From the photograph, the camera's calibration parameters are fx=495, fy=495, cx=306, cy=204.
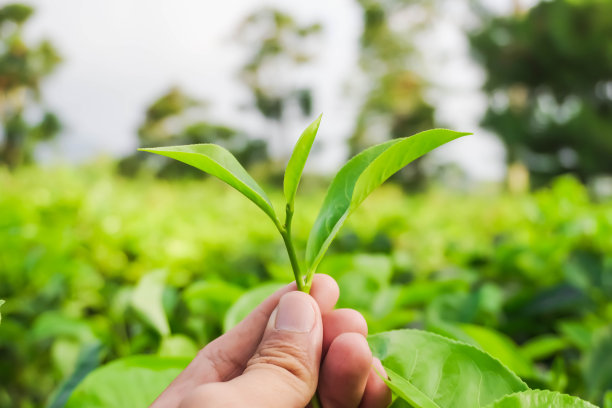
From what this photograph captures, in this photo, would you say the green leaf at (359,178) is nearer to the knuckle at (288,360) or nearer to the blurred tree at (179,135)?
the knuckle at (288,360)

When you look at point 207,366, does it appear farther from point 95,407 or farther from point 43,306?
point 43,306

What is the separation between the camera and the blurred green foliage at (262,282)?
3.01 ft

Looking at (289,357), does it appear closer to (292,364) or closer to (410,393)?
(292,364)

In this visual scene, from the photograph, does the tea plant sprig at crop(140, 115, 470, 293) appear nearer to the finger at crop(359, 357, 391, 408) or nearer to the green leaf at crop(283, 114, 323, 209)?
the green leaf at crop(283, 114, 323, 209)

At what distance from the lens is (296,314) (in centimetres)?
56

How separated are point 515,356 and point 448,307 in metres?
0.29

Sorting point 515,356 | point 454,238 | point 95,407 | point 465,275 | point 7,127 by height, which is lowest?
point 7,127

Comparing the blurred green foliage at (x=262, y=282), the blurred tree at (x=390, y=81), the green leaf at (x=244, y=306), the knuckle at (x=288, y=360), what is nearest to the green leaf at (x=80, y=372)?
the blurred green foliage at (x=262, y=282)

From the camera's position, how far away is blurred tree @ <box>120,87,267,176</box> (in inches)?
969

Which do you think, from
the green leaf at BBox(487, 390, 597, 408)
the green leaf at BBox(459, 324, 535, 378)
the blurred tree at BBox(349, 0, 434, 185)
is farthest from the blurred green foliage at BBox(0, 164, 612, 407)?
the blurred tree at BBox(349, 0, 434, 185)

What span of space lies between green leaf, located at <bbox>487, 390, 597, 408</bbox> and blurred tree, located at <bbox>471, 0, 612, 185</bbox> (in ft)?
49.5

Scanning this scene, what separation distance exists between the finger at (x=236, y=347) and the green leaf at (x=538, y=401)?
0.23 m

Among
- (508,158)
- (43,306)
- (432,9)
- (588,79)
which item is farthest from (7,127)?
(43,306)

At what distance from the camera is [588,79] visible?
14961 mm
